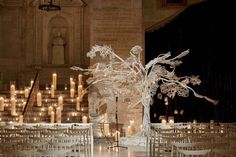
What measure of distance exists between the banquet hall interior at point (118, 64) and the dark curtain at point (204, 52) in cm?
3

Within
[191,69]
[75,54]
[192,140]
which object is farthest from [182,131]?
[75,54]

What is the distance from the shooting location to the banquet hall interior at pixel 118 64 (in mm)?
12477

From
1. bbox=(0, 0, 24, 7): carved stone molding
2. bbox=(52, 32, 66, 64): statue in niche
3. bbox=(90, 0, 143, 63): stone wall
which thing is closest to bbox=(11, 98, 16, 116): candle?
bbox=(90, 0, 143, 63): stone wall

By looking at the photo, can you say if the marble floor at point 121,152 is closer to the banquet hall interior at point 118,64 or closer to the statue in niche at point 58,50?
the banquet hall interior at point 118,64

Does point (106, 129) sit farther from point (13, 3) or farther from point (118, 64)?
point (13, 3)

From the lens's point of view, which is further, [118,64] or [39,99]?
[118,64]

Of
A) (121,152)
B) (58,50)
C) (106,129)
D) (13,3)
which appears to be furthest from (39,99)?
(13,3)

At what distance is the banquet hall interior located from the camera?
1248 centimetres

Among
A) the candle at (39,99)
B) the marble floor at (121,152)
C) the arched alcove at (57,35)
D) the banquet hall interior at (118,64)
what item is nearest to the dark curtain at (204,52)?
the banquet hall interior at (118,64)

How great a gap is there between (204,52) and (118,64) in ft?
8.68

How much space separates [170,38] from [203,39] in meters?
1.46

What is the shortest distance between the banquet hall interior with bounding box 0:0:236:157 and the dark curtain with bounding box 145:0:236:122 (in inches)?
Result: 1.2

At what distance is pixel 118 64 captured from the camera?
16.2m

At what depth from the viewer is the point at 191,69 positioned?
17156 mm
